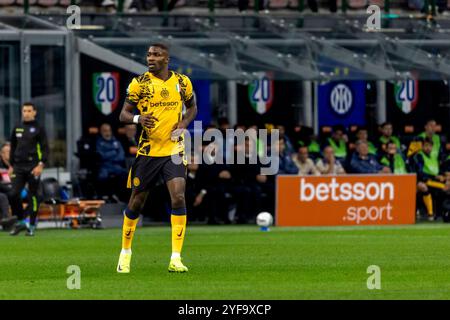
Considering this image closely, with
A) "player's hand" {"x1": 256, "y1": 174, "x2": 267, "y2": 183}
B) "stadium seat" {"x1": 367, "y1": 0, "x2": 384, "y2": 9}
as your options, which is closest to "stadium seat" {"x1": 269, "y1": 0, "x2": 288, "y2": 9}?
"stadium seat" {"x1": 367, "y1": 0, "x2": 384, "y2": 9}

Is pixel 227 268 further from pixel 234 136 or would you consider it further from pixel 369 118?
pixel 369 118

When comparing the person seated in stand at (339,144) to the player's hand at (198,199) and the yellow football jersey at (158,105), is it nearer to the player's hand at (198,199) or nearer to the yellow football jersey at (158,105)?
the player's hand at (198,199)

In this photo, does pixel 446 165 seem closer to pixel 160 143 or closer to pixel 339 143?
pixel 339 143

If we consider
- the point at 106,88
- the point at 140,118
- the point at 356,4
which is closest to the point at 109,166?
the point at 106,88

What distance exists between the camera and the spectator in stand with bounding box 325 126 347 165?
96.6 ft

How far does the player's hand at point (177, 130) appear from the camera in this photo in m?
15.0

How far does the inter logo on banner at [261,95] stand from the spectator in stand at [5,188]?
7.36 meters

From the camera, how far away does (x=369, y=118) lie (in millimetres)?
32906

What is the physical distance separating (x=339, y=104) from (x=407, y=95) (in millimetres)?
1859

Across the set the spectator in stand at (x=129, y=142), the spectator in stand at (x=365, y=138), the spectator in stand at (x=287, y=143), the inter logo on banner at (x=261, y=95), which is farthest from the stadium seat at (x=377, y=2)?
the spectator in stand at (x=129, y=142)

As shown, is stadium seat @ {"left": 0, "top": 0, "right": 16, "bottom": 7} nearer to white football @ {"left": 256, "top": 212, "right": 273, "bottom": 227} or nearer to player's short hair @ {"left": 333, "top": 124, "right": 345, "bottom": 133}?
player's short hair @ {"left": 333, "top": 124, "right": 345, "bottom": 133}

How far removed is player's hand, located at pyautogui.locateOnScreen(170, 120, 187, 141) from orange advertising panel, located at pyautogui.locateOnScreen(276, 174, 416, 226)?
1139 cm

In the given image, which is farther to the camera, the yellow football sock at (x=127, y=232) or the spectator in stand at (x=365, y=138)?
the spectator in stand at (x=365, y=138)

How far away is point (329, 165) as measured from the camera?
27734 mm
